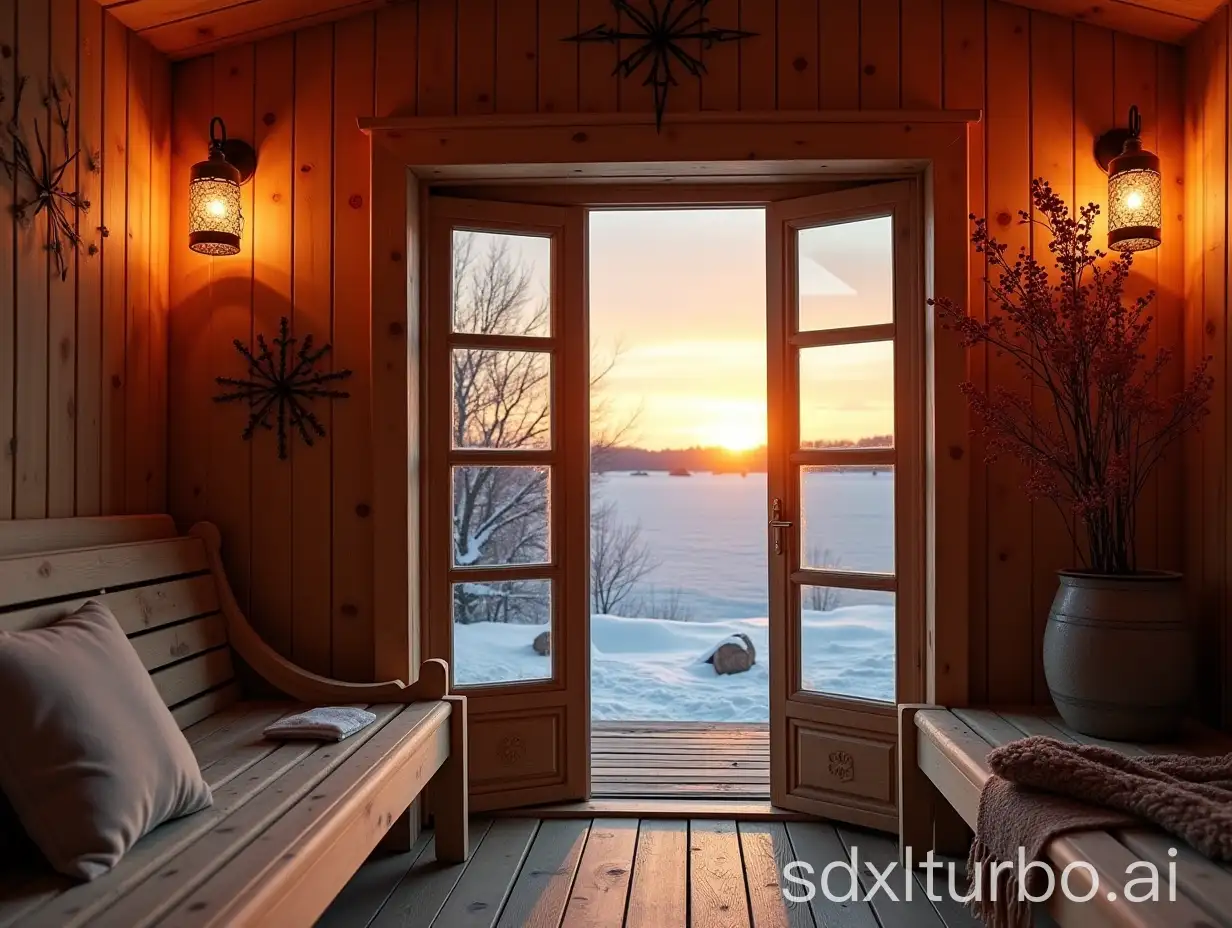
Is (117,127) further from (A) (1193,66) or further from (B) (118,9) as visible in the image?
(A) (1193,66)

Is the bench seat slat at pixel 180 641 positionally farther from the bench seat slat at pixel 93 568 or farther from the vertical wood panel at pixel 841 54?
the vertical wood panel at pixel 841 54

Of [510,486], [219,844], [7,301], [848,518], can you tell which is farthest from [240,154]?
[848,518]

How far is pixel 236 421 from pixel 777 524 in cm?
175

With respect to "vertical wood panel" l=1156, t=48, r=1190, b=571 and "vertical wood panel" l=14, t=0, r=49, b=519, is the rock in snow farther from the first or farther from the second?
"vertical wood panel" l=14, t=0, r=49, b=519

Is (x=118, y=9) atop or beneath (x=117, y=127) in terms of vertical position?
atop

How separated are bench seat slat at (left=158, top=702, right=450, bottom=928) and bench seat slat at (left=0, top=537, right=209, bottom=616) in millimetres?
739

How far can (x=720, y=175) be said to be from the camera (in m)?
2.94

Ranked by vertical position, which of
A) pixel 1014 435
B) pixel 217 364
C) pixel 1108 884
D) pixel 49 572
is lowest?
pixel 1108 884

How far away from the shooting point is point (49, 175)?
2.29 m

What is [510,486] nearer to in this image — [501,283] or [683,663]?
[501,283]

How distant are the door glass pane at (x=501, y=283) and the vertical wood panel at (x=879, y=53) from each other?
1108 mm

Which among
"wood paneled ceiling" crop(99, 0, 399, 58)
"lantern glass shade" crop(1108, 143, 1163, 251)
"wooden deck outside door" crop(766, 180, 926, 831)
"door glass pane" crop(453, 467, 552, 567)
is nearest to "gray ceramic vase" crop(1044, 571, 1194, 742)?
"wooden deck outside door" crop(766, 180, 926, 831)

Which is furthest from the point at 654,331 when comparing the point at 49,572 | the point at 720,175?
the point at 49,572

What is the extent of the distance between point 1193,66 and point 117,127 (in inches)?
121
